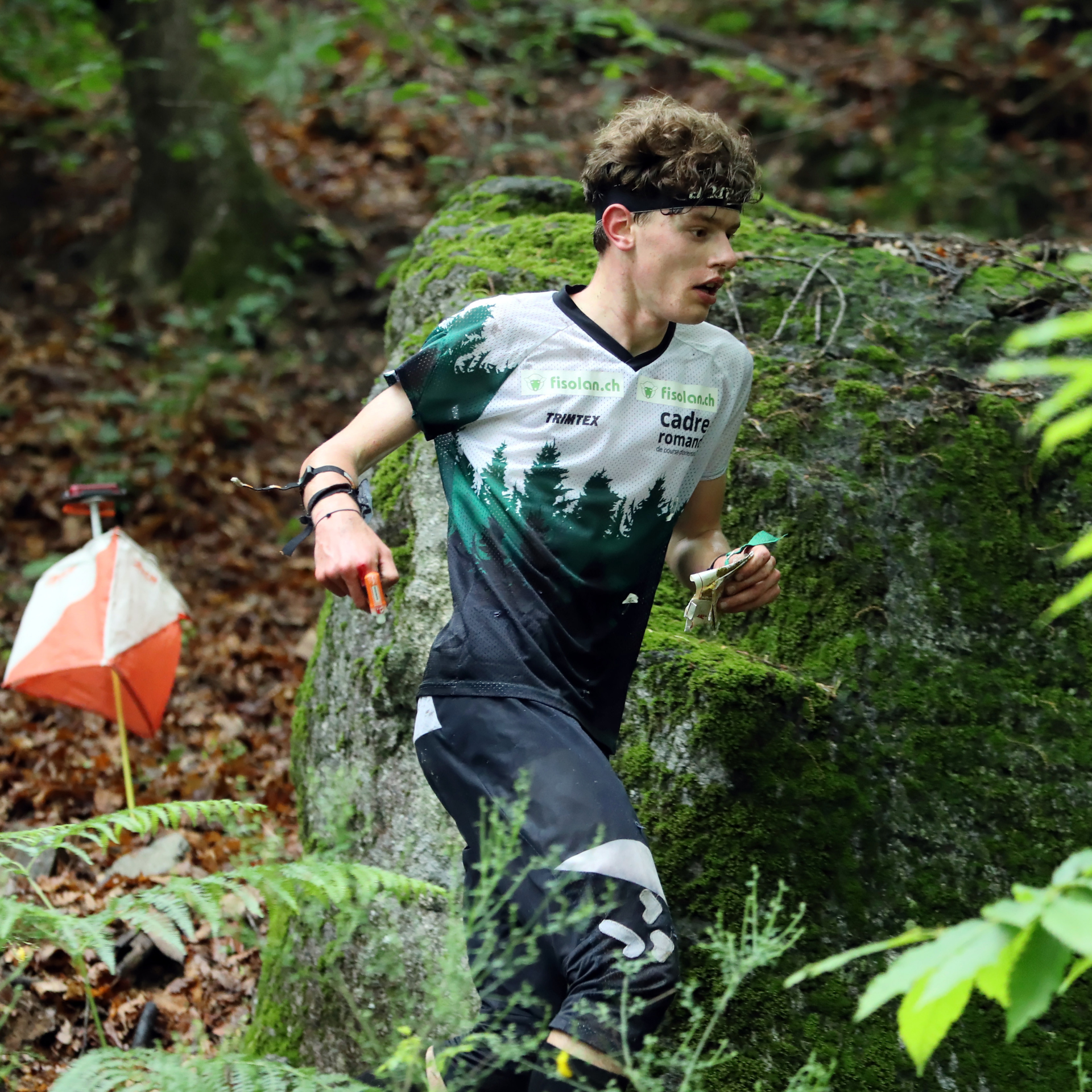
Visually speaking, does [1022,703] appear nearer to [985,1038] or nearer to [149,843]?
[985,1038]

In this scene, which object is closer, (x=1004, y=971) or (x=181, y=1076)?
(x=1004, y=971)

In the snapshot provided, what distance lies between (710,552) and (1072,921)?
210 cm

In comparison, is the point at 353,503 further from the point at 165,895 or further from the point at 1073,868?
the point at 1073,868

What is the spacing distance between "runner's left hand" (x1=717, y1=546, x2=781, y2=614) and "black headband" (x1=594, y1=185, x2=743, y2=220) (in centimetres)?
88

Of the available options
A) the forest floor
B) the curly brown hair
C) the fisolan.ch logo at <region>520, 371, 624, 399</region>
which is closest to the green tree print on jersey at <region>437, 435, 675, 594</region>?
the fisolan.ch logo at <region>520, 371, 624, 399</region>

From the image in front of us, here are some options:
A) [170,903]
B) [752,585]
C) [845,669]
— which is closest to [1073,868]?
[170,903]

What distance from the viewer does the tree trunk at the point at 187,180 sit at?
29.9 feet

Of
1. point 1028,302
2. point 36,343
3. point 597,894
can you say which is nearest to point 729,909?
point 597,894

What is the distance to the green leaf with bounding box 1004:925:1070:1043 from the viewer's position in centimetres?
114

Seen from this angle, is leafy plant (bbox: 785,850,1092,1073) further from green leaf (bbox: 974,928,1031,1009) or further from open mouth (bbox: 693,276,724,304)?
open mouth (bbox: 693,276,724,304)

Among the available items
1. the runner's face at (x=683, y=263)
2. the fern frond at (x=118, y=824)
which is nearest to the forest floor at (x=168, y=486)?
the fern frond at (x=118, y=824)

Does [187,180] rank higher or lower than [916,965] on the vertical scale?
lower

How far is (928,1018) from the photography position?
3.74 ft

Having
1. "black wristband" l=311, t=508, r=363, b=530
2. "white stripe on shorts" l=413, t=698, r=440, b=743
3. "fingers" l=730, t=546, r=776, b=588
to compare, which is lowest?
"white stripe on shorts" l=413, t=698, r=440, b=743
